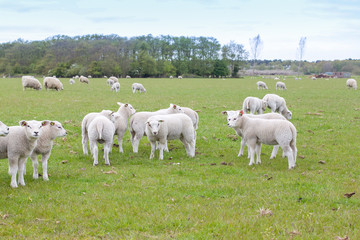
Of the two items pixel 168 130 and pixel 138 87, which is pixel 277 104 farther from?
pixel 138 87

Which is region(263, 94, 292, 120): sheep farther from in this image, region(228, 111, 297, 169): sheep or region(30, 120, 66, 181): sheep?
region(30, 120, 66, 181): sheep

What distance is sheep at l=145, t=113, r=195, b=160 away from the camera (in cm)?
1023

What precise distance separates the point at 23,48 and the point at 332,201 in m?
142

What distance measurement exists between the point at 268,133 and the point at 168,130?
303cm

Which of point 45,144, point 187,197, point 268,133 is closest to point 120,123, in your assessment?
point 45,144

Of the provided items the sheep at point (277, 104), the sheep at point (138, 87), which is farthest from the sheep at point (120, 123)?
the sheep at point (138, 87)

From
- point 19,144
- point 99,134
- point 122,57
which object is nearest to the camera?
point 19,144

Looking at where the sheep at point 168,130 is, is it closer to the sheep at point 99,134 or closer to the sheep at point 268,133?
the sheep at point 99,134

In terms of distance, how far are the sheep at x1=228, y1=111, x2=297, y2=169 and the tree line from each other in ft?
322

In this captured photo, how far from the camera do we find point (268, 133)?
951 centimetres

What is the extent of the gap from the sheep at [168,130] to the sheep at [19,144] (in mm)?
3374

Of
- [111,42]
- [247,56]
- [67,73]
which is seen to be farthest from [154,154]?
[247,56]

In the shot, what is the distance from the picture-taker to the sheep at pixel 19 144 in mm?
7570

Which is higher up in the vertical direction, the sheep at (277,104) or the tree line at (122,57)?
the tree line at (122,57)
